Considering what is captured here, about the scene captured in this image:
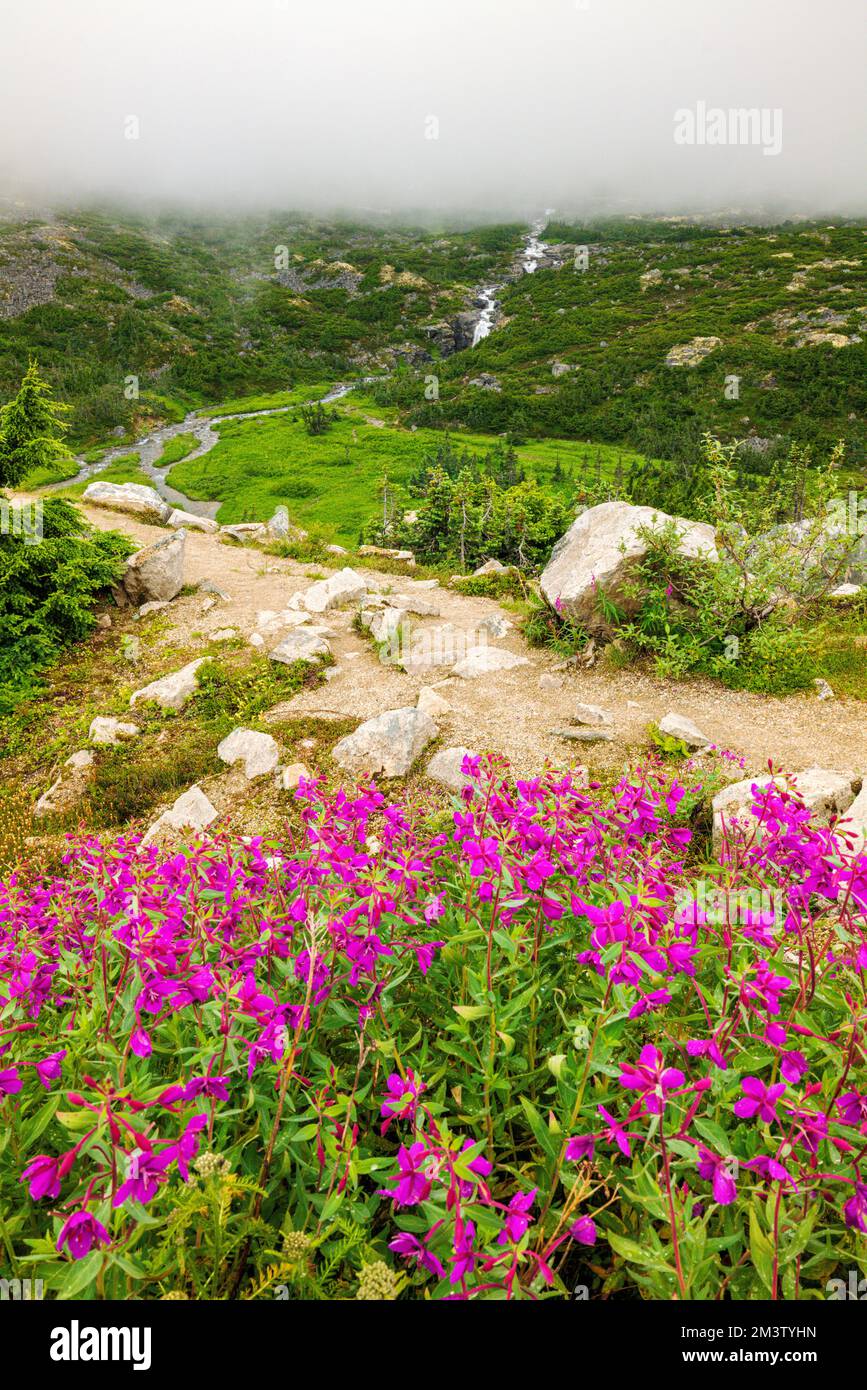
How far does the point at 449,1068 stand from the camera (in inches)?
95.6

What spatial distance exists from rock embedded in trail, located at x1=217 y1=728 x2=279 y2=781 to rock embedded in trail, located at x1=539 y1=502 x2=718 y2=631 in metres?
5.79

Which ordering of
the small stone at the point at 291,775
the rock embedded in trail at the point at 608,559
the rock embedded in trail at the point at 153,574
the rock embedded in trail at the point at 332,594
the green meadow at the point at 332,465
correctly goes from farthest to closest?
the green meadow at the point at 332,465
the rock embedded in trail at the point at 153,574
the rock embedded in trail at the point at 332,594
the rock embedded in trail at the point at 608,559
the small stone at the point at 291,775

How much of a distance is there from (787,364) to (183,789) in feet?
353

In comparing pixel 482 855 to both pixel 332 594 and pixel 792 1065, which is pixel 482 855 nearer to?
pixel 792 1065

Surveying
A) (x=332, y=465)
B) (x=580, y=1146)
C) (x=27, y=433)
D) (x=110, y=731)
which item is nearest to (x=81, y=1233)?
(x=580, y=1146)

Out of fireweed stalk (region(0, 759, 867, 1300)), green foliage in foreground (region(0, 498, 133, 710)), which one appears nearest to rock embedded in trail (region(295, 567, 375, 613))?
green foliage in foreground (region(0, 498, 133, 710))

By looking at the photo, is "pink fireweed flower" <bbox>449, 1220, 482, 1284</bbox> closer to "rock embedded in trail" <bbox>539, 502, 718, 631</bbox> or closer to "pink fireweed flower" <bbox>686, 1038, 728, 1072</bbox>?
"pink fireweed flower" <bbox>686, 1038, 728, 1072</bbox>

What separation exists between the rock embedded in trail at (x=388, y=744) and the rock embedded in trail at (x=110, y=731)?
3649mm

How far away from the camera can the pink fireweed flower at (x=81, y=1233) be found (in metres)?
1.44

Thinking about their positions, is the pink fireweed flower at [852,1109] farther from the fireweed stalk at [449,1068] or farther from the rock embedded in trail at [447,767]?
the rock embedded in trail at [447,767]

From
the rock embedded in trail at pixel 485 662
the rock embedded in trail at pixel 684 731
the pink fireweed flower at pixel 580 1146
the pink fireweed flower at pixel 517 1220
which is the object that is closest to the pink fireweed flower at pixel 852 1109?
the pink fireweed flower at pixel 580 1146

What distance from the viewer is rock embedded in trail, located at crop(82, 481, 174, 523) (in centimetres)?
2420
